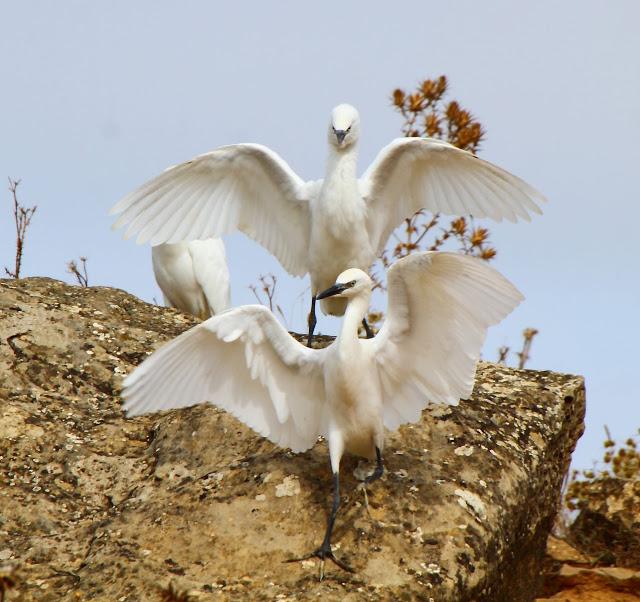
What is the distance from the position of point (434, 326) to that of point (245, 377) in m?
0.98

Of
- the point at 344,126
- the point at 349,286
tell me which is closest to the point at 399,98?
the point at 344,126

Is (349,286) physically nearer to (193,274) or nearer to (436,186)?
(436,186)

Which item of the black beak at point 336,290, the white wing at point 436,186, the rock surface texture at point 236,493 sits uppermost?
the white wing at point 436,186

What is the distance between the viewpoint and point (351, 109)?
7273mm

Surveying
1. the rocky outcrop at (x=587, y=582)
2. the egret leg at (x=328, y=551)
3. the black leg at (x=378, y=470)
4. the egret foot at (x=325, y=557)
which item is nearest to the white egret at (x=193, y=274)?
the rocky outcrop at (x=587, y=582)

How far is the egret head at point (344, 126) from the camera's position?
23.5ft

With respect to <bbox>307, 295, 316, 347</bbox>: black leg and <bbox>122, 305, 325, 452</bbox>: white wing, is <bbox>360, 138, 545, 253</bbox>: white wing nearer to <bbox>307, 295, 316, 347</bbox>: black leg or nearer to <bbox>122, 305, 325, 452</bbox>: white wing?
<bbox>307, 295, 316, 347</bbox>: black leg

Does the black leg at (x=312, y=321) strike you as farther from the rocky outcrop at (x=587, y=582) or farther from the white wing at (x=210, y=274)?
the white wing at (x=210, y=274)

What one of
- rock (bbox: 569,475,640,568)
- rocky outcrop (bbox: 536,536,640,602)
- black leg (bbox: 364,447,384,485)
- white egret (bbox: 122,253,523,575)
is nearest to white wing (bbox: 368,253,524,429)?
white egret (bbox: 122,253,523,575)

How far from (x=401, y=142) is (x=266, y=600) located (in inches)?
129

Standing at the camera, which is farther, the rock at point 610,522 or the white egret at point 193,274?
the white egret at point 193,274

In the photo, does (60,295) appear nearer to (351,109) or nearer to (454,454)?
(351,109)

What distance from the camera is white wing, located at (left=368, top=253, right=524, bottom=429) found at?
5070mm

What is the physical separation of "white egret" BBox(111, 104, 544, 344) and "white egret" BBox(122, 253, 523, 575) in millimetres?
1638
